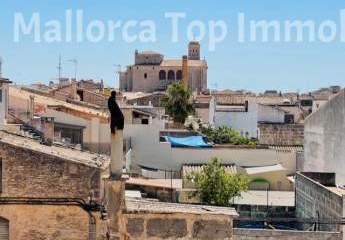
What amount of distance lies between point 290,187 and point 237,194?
24.3ft

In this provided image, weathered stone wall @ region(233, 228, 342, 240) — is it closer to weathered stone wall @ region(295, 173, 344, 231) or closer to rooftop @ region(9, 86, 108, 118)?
weathered stone wall @ region(295, 173, 344, 231)

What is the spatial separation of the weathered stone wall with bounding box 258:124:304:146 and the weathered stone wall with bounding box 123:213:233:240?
3057cm

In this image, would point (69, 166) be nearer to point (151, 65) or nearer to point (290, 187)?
point (290, 187)

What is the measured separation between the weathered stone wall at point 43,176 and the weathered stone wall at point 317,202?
287 inches

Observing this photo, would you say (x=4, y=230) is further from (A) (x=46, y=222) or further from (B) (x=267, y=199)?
(B) (x=267, y=199)

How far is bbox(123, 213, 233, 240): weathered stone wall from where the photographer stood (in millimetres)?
16047

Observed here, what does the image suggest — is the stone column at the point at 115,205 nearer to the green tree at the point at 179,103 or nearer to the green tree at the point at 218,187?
the green tree at the point at 218,187

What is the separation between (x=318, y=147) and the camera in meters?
29.2

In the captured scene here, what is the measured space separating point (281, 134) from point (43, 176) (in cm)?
3374

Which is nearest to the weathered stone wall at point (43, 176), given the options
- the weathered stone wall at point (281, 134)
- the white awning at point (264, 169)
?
the white awning at point (264, 169)

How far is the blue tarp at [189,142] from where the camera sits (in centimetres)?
3627

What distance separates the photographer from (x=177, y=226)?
53.2ft

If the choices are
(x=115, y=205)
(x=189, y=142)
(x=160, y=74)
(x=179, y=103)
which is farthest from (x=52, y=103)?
(x=160, y=74)

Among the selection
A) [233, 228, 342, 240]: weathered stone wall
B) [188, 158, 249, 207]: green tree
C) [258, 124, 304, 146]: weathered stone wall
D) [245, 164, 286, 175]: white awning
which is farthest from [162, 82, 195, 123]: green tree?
[233, 228, 342, 240]: weathered stone wall
